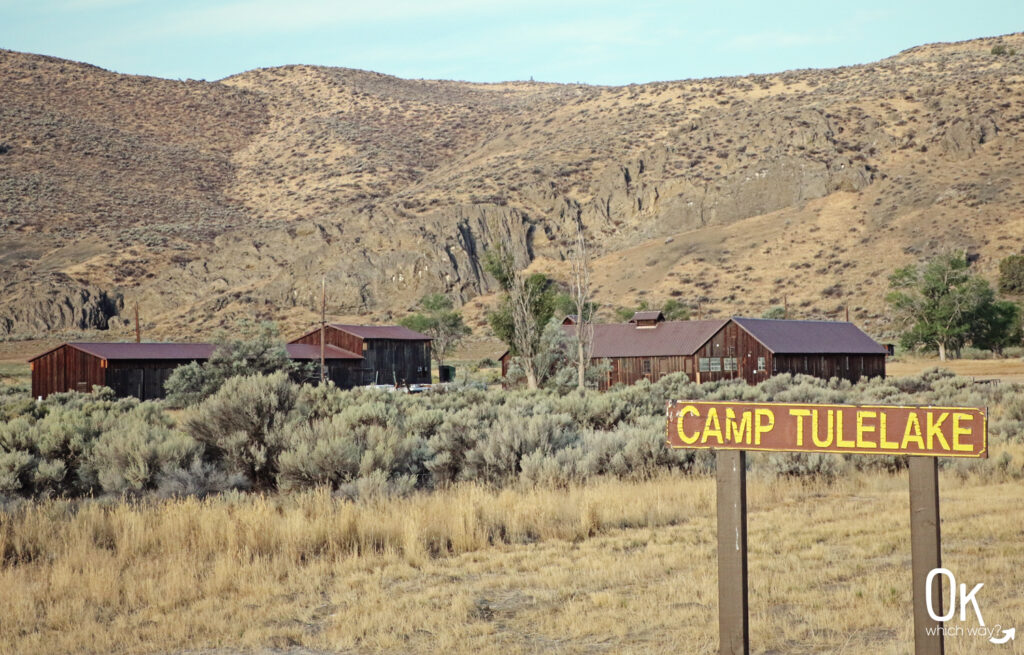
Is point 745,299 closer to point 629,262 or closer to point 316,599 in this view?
point 629,262

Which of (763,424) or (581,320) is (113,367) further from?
(763,424)

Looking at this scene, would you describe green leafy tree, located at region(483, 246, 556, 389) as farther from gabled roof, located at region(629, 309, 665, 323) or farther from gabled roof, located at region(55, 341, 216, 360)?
gabled roof, located at region(55, 341, 216, 360)

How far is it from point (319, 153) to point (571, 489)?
417 ft

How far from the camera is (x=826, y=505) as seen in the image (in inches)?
487

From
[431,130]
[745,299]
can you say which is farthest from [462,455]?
[431,130]

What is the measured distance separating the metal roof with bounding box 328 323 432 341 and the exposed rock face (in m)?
39.2

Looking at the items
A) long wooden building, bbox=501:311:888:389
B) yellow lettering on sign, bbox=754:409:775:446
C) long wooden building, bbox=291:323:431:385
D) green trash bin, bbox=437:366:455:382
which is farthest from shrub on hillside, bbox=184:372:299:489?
green trash bin, bbox=437:366:455:382

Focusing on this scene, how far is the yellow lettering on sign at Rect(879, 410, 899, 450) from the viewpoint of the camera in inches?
215

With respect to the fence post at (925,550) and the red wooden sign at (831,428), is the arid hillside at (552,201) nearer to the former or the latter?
the fence post at (925,550)

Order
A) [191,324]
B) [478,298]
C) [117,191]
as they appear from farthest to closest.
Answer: [117,191], [478,298], [191,324]

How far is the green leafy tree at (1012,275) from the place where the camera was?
70.7m

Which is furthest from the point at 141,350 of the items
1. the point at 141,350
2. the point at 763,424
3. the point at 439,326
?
the point at 763,424

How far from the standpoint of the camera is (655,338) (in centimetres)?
5494

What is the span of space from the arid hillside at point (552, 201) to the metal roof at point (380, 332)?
2603 centimetres
